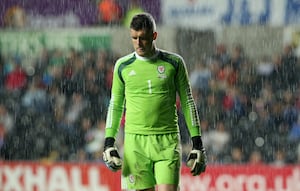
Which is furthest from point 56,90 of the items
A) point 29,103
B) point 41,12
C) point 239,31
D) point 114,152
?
point 114,152

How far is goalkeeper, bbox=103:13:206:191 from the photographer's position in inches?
273

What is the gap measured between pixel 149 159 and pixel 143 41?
86cm

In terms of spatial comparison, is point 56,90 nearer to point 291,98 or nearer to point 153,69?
point 291,98

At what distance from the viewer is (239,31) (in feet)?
44.4

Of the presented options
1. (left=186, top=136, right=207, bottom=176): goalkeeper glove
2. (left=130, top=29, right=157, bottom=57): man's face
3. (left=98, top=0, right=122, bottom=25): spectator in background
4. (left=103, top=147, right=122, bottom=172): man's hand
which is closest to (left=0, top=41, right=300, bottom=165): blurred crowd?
(left=98, top=0, right=122, bottom=25): spectator in background

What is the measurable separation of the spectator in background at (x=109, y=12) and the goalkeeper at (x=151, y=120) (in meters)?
6.68

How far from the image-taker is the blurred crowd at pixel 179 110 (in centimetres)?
1234

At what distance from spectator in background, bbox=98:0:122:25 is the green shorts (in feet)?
22.2

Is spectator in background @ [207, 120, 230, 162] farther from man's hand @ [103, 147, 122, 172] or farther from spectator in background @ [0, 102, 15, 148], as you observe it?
man's hand @ [103, 147, 122, 172]

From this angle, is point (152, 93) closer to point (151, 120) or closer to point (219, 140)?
point (151, 120)

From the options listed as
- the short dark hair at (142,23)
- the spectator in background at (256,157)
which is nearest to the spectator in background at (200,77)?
the spectator in background at (256,157)

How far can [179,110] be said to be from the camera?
40.2 feet

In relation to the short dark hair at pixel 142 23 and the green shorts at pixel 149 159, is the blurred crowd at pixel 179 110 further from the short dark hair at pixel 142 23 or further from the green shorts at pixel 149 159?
the short dark hair at pixel 142 23

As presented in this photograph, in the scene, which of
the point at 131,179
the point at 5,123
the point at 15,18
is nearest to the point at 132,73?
the point at 131,179
